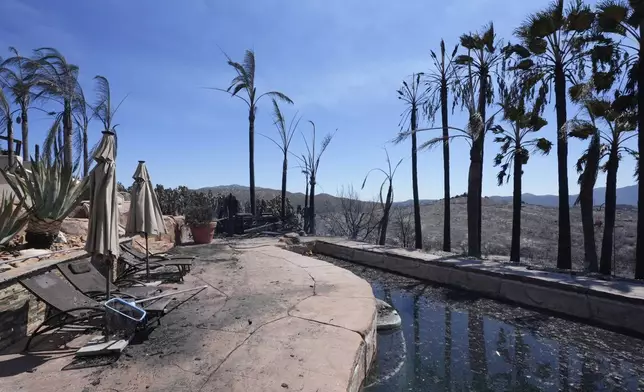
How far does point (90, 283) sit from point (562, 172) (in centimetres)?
1351

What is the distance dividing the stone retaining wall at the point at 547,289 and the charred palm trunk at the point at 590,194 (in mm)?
6525

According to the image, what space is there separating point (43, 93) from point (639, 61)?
67.6ft

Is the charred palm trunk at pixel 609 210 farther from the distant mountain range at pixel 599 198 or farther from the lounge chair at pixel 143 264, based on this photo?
the lounge chair at pixel 143 264

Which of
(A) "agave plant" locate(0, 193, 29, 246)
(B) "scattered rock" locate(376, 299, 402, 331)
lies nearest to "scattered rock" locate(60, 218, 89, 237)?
(A) "agave plant" locate(0, 193, 29, 246)

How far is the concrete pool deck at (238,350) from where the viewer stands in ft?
10.3

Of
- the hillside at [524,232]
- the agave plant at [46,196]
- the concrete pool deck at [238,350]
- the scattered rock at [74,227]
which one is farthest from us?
the hillside at [524,232]

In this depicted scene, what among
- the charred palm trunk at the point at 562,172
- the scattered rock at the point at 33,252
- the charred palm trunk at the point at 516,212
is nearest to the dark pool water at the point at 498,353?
the scattered rock at the point at 33,252

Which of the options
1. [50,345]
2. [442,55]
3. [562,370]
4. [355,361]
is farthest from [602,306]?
[442,55]

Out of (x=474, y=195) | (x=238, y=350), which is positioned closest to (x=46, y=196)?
(x=238, y=350)

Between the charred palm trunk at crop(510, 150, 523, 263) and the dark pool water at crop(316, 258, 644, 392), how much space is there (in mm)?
8014

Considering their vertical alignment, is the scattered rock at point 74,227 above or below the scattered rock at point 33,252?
above

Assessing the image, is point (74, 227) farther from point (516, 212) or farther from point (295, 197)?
point (295, 197)

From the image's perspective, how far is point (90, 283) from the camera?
15.9 feet

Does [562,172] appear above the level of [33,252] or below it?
above
